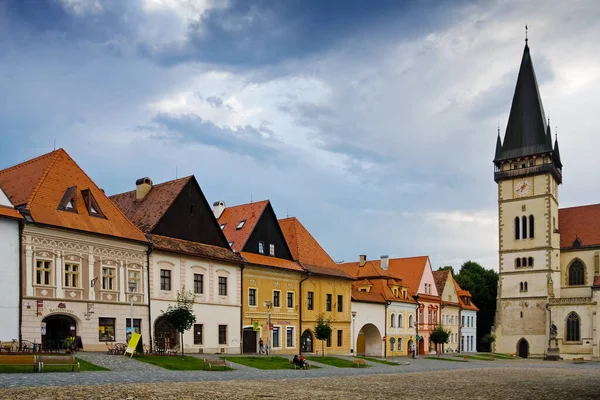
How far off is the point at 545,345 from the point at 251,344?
142 feet

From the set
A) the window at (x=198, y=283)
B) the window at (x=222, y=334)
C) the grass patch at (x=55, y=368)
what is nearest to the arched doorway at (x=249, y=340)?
the window at (x=222, y=334)

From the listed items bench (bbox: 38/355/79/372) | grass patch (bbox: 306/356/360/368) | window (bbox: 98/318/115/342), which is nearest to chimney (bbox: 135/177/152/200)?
window (bbox: 98/318/115/342)

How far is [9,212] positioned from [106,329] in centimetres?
852

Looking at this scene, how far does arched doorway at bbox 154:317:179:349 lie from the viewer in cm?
3950

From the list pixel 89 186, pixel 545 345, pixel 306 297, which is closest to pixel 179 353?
pixel 89 186

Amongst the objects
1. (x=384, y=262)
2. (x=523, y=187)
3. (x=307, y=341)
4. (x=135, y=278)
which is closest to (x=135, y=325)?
(x=135, y=278)

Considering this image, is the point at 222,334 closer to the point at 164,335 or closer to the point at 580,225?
the point at 164,335

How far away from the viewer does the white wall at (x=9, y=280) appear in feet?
102

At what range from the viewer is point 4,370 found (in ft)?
79.7

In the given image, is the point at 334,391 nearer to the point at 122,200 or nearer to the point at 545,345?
the point at 122,200

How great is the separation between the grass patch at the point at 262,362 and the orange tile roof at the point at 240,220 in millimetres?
10217

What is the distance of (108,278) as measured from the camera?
3672 centimetres

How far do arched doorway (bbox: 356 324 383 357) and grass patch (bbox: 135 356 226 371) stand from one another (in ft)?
94.0

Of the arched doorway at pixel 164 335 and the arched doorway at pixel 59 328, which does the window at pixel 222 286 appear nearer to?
the arched doorway at pixel 164 335
